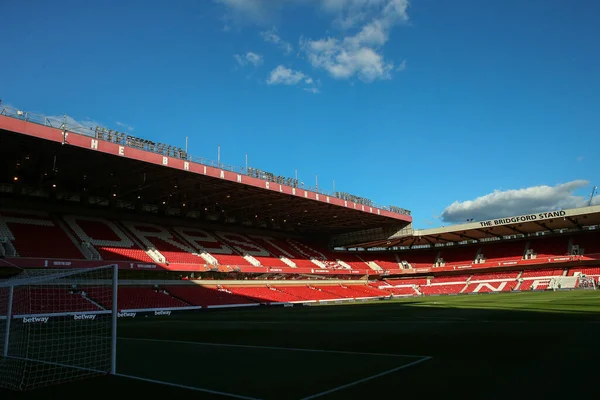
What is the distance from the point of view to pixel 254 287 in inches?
1829

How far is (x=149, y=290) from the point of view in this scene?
37.1m

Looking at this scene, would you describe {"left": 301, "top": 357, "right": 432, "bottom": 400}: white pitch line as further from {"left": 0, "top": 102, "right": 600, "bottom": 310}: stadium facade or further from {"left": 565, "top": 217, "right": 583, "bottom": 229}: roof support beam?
{"left": 565, "top": 217, "right": 583, "bottom": 229}: roof support beam

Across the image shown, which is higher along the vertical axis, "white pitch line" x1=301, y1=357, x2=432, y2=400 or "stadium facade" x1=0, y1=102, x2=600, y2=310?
"stadium facade" x1=0, y1=102, x2=600, y2=310

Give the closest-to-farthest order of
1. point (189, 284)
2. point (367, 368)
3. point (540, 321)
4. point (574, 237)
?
point (367, 368) < point (540, 321) < point (189, 284) < point (574, 237)

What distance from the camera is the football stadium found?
744cm

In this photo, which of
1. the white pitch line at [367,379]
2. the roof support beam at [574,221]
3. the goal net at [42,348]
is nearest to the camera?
the white pitch line at [367,379]

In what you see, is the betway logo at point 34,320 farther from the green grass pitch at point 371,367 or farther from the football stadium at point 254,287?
the green grass pitch at point 371,367

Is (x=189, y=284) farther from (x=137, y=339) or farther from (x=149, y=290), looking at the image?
(x=137, y=339)

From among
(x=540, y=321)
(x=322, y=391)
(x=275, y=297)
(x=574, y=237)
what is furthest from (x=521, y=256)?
(x=322, y=391)

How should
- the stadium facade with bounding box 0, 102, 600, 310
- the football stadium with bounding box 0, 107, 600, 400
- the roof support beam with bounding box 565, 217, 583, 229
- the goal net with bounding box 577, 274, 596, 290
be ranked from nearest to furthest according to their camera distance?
the football stadium with bounding box 0, 107, 600, 400 → the stadium facade with bounding box 0, 102, 600, 310 → the goal net with bounding box 577, 274, 596, 290 → the roof support beam with bounding box 565, 217, 583, 229

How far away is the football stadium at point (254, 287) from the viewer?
7438mm

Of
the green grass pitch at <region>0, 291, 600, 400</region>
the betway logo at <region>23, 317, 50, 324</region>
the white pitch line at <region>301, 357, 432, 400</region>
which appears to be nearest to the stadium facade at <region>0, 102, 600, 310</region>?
the betway logo at <region>23, 317, 50, 324</region>

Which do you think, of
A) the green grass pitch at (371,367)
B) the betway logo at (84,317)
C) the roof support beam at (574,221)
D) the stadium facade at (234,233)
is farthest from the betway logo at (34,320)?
the roof support beam at (574,221)

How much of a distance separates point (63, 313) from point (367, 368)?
26017 millimetres
